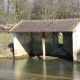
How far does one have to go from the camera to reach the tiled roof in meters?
28.2

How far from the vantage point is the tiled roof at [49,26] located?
92.4 ft

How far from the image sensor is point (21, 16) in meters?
50.1

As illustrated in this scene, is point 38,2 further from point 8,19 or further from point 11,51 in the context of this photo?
point 11,51

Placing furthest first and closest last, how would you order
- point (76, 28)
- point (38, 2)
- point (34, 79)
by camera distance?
point (38, 2) → point (76, 28) → point (34, 79)

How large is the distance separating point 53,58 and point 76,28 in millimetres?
5263

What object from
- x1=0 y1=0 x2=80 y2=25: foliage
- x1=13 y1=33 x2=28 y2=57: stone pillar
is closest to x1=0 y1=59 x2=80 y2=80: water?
x1=13 y1=33 x2=28 y2=57: stone pillar

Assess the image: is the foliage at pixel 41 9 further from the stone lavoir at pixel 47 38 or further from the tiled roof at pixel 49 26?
the tiled roof at pixel 49 26

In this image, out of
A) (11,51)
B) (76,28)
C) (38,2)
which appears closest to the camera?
(76,28)

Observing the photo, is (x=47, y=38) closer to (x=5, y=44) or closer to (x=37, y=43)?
Result: (x=37, y=43)

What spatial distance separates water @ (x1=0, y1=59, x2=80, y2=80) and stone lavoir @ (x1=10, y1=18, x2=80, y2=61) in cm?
174

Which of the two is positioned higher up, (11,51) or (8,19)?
(8,19)

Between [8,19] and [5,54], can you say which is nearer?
[5,54]

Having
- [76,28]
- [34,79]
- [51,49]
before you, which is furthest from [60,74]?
[51,49]

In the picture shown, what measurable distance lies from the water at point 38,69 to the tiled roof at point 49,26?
11.5ft
